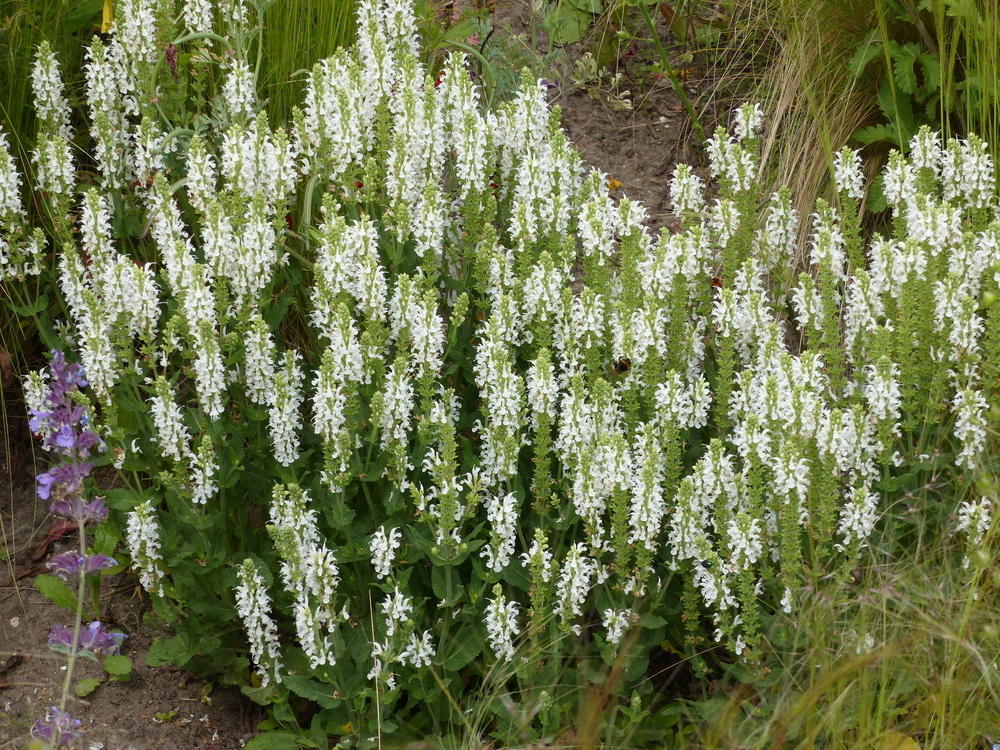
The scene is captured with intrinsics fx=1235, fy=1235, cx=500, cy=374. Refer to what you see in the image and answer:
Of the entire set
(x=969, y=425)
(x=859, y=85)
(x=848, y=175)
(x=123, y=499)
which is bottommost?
(x=123, y=499)

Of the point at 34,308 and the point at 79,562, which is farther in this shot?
the point at 34,308

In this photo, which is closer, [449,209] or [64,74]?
[449,209]

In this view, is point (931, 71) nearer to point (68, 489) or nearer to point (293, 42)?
point (293, 42)

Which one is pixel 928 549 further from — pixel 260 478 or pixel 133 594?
pixel 133 594

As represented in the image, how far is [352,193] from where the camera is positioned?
374 cm

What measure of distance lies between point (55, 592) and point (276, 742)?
3.12 feet

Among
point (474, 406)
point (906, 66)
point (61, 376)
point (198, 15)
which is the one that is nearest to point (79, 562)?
point (61, 376)

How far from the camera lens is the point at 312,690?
337 cm

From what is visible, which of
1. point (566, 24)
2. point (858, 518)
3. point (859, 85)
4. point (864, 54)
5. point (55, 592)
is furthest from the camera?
point (566, 24)

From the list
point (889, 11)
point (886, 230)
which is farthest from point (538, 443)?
point (889, 11)

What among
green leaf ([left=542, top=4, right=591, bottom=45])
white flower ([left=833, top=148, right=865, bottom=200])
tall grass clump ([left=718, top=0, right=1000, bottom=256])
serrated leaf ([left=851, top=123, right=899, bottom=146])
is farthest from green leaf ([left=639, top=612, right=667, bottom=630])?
green leaf ([left=542, top=4, right=591, bottom=45])

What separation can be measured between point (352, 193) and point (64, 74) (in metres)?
1.66

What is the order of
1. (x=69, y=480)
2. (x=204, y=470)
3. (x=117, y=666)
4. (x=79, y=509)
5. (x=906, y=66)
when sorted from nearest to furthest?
(x=79, y=509) → (x=69, y=480) → (x=204, y=470) → (x=117, y=666) → (x=906, y=66)

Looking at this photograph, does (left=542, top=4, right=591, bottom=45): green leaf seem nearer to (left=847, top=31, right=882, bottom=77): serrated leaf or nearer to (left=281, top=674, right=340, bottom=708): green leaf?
(left=847, top=31, right=882, bottom=77): serrated leaf
